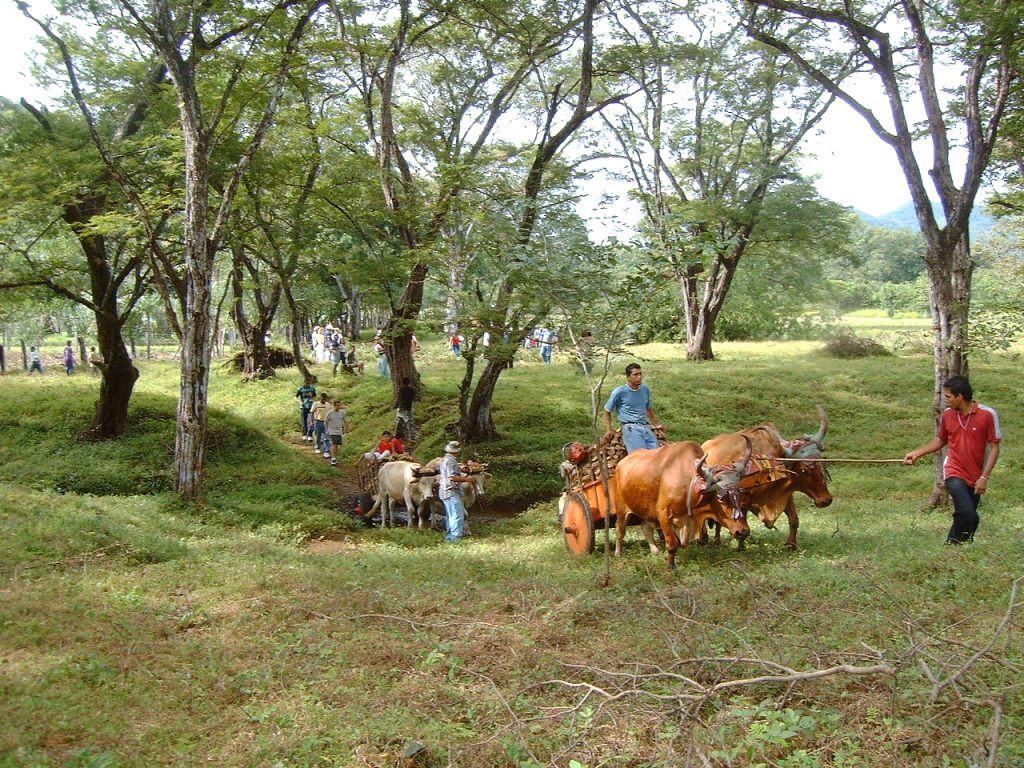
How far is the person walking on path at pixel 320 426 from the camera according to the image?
696 inches

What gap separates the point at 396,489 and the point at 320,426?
557 centimetres

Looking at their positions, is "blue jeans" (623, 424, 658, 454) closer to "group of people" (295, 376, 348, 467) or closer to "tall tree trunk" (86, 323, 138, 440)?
"group of people" (295, 376, 348, 467)

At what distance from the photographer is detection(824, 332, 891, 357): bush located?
26812 millimetres

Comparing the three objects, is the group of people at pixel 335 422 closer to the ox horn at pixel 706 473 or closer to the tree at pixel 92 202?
the tree at pixel 92 202

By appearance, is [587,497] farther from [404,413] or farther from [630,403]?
[404,413]

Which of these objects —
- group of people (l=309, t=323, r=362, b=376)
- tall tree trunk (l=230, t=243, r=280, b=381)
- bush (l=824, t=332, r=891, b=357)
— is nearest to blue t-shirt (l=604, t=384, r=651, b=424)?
tall tree trunk (l=230, t=243, r=280, b=381)

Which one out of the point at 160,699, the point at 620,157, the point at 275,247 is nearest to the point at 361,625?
the point at 160,699

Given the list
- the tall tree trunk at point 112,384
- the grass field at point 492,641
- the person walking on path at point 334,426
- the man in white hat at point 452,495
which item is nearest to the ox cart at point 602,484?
the grass field at point 492,641

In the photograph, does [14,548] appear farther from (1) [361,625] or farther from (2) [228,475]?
(2) [228,475]

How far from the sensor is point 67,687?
5.08m

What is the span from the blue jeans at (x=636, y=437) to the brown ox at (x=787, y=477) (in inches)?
44.0

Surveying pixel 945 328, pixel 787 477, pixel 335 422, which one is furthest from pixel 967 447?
pixel 335 422

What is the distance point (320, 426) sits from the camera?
58.5ft

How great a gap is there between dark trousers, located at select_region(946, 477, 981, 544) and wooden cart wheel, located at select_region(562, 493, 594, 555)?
3577 mm
